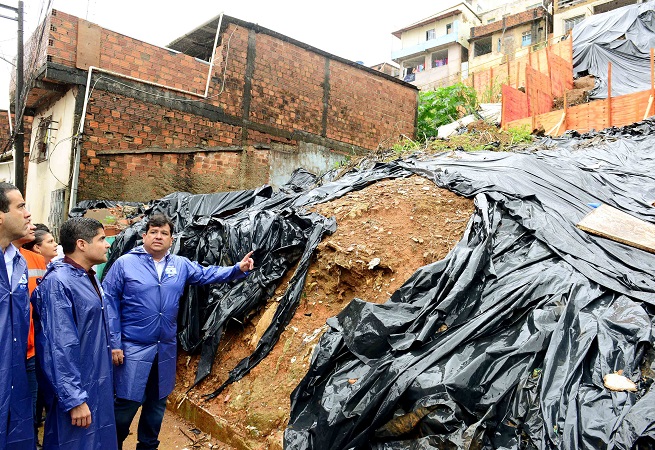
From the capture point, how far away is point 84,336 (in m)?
2.19

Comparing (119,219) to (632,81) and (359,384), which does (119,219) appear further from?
(632,81)

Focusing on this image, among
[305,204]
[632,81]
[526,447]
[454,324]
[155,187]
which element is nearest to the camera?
[526,447]

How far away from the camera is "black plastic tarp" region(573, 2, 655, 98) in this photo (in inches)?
625

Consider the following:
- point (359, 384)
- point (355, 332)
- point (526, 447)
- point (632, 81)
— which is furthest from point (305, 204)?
point (632, 81)

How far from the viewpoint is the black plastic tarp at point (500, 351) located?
198 cm

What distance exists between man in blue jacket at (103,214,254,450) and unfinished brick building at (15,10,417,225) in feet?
16.6

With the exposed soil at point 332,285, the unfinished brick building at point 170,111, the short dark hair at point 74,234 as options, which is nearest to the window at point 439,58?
the unfinished brick building at point 170,111

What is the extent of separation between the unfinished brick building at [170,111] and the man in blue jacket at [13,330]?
5836mm

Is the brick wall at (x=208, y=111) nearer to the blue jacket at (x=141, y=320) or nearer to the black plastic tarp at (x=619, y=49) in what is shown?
the blue jacket at (x=141, y=320)

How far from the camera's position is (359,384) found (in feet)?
7.96

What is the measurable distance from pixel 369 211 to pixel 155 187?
4927mm

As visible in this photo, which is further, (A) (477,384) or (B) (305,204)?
(B) (305,204)

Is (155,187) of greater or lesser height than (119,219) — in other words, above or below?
above

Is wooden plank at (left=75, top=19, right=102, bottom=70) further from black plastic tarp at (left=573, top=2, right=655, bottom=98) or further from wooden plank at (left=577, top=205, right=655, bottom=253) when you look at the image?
black plastic tarp at (left=573, top=2, right=655, bottom=98)
